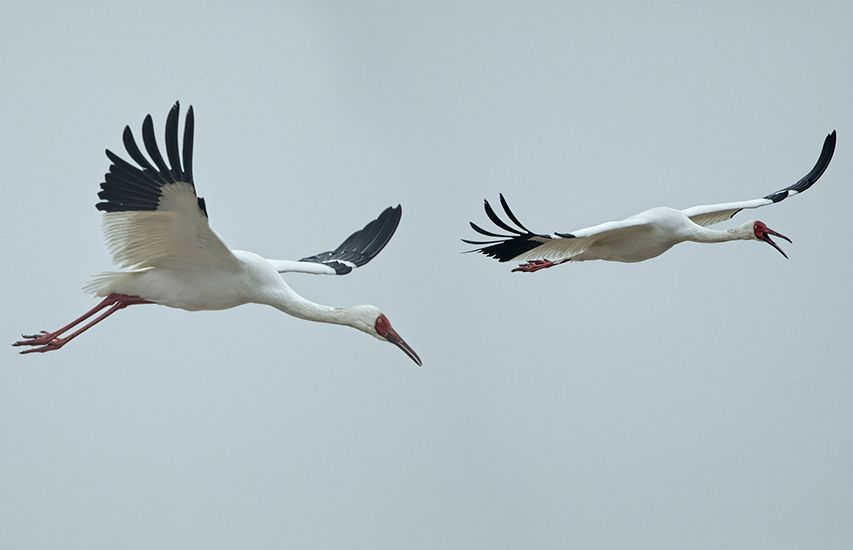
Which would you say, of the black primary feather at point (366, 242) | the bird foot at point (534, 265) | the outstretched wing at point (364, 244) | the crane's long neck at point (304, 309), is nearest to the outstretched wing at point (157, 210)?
the crane's long neck at point (304, 309)

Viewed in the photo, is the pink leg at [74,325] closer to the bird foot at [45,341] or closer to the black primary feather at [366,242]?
the bird foot at [45,341]

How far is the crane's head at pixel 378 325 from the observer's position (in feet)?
→ 29.9

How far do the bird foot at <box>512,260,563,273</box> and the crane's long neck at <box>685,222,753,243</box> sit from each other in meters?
1.37

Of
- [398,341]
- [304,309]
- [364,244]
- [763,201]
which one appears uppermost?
[364,244]

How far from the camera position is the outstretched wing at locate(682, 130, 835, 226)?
11320 mm

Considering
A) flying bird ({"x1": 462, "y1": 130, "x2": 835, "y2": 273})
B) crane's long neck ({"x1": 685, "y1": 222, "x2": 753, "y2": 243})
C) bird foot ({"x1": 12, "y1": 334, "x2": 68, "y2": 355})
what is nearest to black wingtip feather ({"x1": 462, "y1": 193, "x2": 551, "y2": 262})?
flying bird ({"x1": 462, "y1": 130, "x2": 835, "y2": 273})

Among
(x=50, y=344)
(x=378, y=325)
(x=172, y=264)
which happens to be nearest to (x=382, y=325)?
(x=378, y=325)

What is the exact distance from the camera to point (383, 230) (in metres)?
10.9

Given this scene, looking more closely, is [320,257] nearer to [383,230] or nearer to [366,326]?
[383,230]

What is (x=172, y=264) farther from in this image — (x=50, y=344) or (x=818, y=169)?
(x=818, y=169)

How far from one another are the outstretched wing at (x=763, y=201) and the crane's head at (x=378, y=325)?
381 centimetres

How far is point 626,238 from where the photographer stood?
1065 cm

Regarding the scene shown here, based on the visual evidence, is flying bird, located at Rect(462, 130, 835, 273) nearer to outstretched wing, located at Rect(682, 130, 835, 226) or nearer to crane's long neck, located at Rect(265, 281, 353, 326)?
outstretched wing, located at Rect(682, 130, 835, 226)

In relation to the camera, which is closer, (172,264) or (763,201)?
(172,264)
